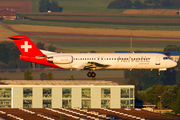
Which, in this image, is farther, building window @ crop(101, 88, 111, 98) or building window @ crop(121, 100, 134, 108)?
building window @ crop(101, 88, 111, 98)

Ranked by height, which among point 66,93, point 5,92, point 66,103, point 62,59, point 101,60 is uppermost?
point 62,59

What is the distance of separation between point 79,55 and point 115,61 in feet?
25.6

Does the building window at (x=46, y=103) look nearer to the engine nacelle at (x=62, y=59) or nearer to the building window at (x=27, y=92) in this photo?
the building window at (x=27, y=92)

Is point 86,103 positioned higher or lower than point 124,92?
lower

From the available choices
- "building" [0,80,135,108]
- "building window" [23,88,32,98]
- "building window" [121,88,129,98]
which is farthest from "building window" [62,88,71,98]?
"building window" [121,88,129,98]

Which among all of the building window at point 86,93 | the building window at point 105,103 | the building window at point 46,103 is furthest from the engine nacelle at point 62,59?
the building window at point 105,103

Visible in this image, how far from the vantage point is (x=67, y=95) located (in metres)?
116

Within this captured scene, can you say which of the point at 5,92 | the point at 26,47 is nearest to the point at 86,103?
the point at 5,92

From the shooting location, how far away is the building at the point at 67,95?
115250 mm

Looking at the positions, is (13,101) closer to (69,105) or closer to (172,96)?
(69,105)

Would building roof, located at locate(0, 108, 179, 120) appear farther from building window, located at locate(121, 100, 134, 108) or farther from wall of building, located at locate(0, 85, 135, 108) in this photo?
building window, located at locate(121, 100, 134, 108)

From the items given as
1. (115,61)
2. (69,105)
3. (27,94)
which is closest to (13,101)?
(27,94)

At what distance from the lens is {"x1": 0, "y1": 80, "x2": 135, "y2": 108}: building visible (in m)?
115

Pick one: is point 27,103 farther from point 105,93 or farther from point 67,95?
point 105,93
